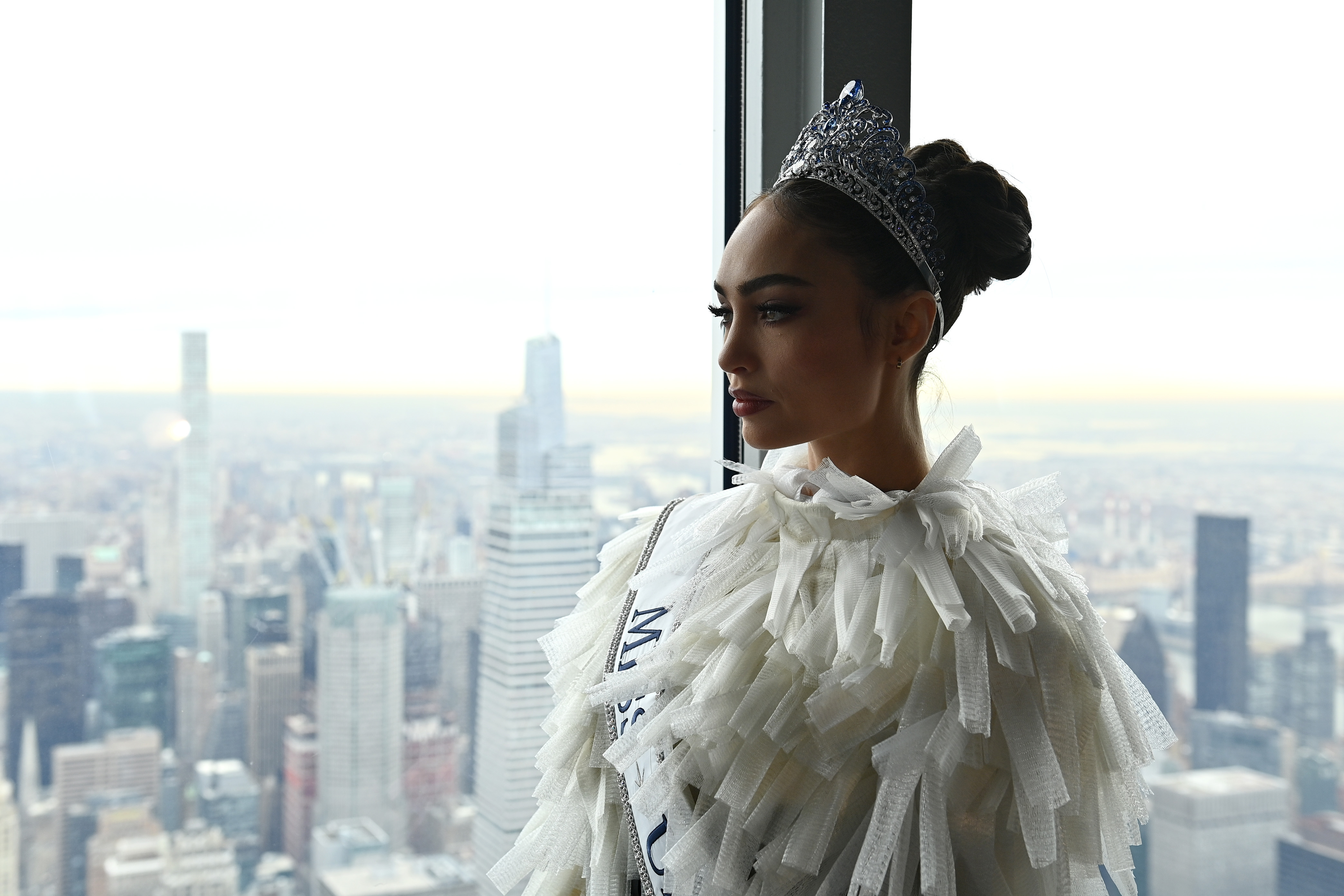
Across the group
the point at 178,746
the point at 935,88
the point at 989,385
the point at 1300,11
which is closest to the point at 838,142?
the point at 935,88

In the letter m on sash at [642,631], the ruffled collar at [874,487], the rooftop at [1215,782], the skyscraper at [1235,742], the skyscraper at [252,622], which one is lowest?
the rooftop at [1215,782]

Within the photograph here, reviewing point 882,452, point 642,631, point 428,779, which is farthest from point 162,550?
point 882,452

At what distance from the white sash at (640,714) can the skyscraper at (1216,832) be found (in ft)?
2.49

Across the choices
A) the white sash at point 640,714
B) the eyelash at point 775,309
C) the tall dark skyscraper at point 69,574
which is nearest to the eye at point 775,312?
the eyelash at point 775,309

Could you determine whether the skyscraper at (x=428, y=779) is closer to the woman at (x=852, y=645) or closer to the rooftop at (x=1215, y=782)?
the woman at (x=852, y=645)

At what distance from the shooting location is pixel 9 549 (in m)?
1.04

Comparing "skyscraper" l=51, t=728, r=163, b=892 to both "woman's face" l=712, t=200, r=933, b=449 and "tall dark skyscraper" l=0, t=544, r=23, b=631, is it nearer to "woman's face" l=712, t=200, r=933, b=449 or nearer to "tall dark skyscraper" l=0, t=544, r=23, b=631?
"tall dark skyscraper" l=0, t=544, r=23, b=631

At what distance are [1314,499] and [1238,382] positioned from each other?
0.56 feet

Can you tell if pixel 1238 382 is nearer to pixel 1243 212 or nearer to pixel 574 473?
pixel 1243 212

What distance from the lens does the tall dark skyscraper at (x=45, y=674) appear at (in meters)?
1.05

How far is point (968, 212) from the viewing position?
893 millimetres

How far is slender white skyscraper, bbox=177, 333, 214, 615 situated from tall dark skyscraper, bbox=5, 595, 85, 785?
116 millimetres

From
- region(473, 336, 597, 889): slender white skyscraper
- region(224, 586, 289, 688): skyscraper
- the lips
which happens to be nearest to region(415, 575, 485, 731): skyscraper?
region(473, 336, 597, 889): slender white skyscraper

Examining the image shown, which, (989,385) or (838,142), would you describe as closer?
(838,142)
